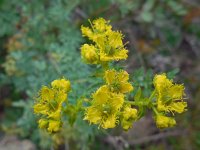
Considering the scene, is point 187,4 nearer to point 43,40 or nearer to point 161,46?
point 161,46

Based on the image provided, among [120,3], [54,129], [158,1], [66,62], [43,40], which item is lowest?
[54,129]

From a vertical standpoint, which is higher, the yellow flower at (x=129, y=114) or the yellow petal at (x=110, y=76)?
the yellow petal at (x=110, y=76)

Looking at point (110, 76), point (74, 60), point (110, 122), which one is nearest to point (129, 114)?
point (110, 122)

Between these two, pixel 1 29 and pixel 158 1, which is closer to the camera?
pixel 1 29

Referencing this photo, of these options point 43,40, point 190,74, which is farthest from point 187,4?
point 43,40

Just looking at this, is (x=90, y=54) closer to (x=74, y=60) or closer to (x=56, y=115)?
Result: (x=56, y=115)

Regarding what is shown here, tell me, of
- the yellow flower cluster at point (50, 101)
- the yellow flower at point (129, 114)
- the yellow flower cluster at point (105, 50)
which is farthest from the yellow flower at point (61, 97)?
the yellow flower at point (129, 114)

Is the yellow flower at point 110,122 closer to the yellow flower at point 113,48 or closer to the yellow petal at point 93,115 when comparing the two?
the yellow petal at point 93,115

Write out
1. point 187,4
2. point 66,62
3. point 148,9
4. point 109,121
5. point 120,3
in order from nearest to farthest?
1. point 109,121
2. point 66,62
3. point 120,3
4. point 148,9
5. point 187,4
